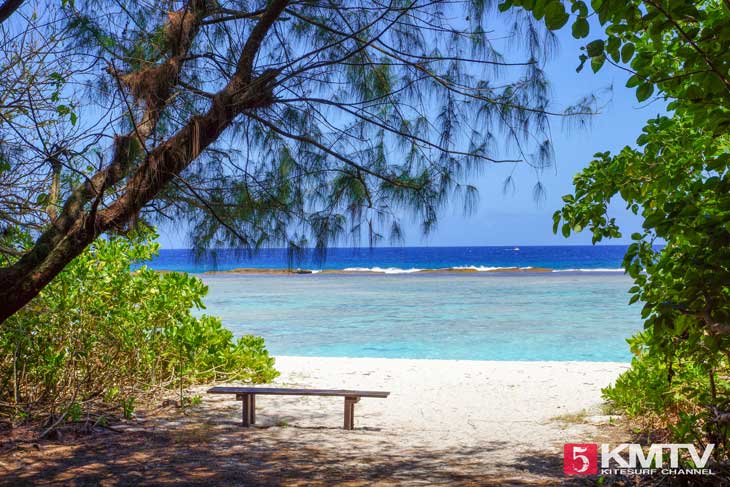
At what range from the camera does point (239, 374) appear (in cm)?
750

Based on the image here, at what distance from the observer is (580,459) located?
14.6 feet

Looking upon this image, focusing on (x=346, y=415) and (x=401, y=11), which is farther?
(x=346, y=415)

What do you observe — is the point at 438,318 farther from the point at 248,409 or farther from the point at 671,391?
the point at 671,391

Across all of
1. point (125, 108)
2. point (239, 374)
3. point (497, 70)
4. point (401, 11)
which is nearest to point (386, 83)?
point (401, 11)

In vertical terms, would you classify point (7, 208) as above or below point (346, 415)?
above

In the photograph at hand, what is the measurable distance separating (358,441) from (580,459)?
1.66 m

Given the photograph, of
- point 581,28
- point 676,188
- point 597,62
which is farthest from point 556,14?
point 676,188

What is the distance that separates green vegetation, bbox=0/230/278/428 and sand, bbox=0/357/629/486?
433mm

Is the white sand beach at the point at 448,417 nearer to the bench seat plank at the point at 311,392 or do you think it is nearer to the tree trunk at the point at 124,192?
the bench seat plank at the point at 311,392

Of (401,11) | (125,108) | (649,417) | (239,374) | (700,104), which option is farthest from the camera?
(239,374)

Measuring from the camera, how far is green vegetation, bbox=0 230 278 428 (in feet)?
17.6

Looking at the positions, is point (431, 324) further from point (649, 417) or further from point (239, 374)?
point (649, 417)

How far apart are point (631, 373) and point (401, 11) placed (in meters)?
3.60

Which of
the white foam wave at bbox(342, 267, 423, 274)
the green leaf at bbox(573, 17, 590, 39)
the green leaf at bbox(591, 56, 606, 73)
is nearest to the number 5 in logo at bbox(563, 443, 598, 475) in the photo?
the green leaf at bbox(591, 56, 606, 73)
